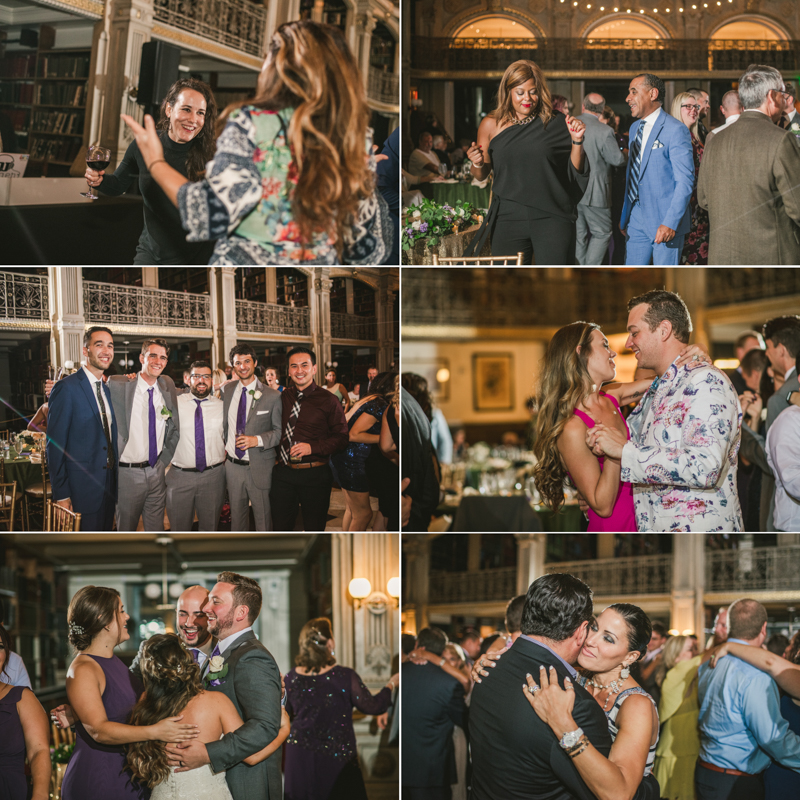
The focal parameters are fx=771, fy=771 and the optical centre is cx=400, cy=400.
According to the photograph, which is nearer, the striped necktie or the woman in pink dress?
the woman in pink dress

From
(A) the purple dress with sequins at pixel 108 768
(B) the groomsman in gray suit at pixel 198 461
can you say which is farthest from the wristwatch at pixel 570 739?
(A) the purple dress with sequins at pixel 108 768

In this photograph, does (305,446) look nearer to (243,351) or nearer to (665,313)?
(243,351)

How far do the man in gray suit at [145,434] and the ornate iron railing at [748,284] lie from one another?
229cm

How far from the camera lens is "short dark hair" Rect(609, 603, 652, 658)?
278 centimetres

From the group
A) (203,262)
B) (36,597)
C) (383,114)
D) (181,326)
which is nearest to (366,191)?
(383,114)

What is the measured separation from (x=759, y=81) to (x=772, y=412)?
129 cm

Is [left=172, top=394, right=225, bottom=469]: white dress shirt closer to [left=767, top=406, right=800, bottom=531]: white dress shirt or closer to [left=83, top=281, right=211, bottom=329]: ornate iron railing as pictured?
[left=83, top=281, right=211, bottom=329]: ornate iron railing

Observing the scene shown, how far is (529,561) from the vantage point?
3.12 meters

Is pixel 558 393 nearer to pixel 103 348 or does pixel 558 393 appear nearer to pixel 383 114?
pixel 383 114

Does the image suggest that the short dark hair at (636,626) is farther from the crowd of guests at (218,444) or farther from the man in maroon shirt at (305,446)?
the man in maroon shirt at (305,446)

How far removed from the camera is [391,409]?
3066mm

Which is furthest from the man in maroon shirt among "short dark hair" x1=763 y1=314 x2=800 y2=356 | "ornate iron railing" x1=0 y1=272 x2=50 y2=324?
"short dark hair" x1=763 y1=314 x2=800 y2=356

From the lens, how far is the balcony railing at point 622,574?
3035 millimetres

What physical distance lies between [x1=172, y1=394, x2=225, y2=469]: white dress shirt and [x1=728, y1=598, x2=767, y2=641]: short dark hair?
212cm
